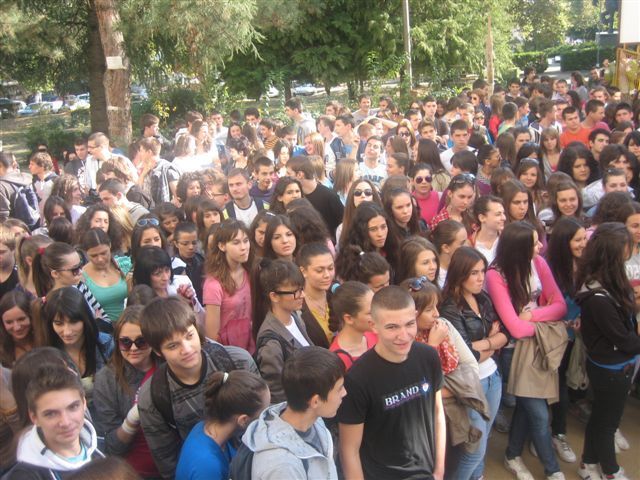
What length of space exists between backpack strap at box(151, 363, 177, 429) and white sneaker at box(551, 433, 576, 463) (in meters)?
2.74

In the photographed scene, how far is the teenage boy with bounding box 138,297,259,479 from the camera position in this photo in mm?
2789

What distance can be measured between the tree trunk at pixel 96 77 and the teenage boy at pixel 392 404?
15.7 m

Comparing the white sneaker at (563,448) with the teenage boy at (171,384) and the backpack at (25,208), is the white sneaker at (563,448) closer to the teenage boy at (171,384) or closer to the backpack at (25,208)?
the teenage boy at (171,384)

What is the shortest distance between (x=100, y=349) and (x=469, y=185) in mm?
3260

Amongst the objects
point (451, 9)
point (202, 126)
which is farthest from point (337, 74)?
point (202, 126)

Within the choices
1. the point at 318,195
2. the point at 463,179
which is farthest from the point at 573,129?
the point at 318,195

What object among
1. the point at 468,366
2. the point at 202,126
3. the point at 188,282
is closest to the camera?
the point at 468,366

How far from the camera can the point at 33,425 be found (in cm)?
253

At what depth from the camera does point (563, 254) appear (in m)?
4.32

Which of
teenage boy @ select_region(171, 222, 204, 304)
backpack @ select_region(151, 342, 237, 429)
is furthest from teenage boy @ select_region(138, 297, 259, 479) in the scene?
teenage boy @ select_region(171, 222, 204, 304)

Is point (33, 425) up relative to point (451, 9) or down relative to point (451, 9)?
down

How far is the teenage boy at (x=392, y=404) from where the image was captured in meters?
2.81

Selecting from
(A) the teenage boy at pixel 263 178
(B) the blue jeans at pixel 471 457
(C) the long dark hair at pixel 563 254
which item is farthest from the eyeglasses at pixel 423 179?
(B) the blue jeans at pixel 471 457

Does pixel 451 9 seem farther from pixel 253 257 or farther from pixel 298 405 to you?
pixel 298 405
